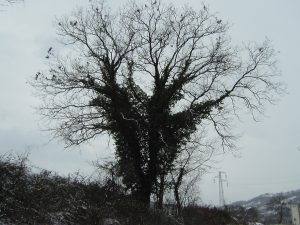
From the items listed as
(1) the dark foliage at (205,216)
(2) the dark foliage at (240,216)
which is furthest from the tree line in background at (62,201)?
(2) the dark foliage at (240,216)

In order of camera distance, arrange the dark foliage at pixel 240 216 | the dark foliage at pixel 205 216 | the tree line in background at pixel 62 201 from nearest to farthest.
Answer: the tree line in background at pixel 62 201 < the dark foliage at pixel 205 216 < the dark foliage at pixel 240 216

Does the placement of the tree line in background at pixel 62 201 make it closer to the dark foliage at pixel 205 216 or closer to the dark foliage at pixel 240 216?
the dark foliage at pixel 205 216

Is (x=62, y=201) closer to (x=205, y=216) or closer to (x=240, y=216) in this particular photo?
(x=205, y=216)

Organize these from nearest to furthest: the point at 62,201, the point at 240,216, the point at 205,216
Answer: the point at 62,201
the point at 205,216
the point at 240,216

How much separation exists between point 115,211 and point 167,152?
8.35m

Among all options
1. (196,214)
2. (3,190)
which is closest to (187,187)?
(196,214)

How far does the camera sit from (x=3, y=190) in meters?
14.7

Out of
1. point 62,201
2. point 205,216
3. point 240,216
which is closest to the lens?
point 62,201

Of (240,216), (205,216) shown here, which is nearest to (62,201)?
(205,216)

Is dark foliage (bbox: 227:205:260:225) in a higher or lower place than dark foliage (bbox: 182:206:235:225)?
higher

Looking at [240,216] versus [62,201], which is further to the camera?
[240,216]

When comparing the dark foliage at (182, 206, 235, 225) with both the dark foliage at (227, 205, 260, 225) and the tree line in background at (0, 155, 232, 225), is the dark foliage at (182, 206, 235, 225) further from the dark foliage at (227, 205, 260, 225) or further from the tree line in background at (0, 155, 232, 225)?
the tree line in background at (0, 155, 232, 225)

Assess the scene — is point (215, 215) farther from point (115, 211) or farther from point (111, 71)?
point (115, 211)

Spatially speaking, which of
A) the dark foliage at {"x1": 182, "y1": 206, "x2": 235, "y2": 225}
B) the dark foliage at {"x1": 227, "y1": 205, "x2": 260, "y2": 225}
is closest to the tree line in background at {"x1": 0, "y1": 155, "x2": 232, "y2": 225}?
the dark foliage at {"x1": 182, "y1": 206, "x2": 235, "y2": 225}
